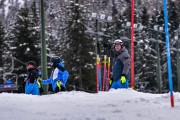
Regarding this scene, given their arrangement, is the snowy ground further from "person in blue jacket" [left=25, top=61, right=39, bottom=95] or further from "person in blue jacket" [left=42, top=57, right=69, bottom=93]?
"person in blue jacket" [left=25, top=61, right=39, bottom=95]

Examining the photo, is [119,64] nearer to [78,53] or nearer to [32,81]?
[32,81]

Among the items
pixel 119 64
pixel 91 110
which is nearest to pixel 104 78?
pixel 119 64

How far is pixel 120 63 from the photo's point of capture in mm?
8062

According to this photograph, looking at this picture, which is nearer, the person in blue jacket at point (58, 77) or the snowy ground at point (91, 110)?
the snowy ground at point (91, 110)

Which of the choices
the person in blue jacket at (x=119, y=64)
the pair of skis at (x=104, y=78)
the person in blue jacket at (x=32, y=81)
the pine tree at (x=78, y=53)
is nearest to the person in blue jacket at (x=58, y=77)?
the person in blue jacket at (x=32, y=81)

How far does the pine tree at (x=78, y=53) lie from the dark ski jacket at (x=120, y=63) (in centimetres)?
2672

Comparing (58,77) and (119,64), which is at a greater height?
(119,64)

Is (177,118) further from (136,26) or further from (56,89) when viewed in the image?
(136,26)

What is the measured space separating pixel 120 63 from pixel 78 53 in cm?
2923

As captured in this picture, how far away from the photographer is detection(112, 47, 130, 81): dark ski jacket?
7852mm

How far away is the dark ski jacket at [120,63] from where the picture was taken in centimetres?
785

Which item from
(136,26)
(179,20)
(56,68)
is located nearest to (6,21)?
(179,20)

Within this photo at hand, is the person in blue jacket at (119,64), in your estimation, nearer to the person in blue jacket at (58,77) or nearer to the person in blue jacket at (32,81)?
the person in blue jacket at (58,77)

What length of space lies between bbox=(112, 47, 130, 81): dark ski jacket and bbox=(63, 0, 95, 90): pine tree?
87.7ft
